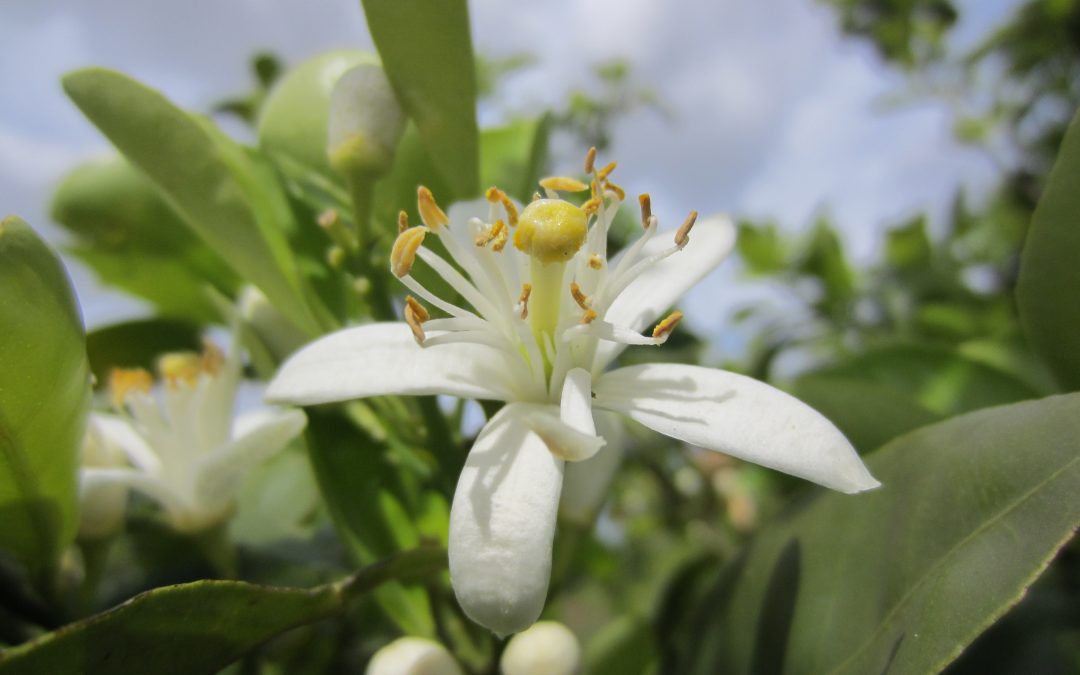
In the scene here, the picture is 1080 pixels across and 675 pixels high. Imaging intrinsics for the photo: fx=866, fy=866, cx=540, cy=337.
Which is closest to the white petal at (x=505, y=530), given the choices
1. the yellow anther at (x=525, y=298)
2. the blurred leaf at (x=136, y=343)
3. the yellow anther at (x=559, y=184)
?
the yellow anther at (x=525, y=298)

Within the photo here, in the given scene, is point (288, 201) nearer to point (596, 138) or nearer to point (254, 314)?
point (254, 314)

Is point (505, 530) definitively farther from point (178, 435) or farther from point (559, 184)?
point (178, 435)

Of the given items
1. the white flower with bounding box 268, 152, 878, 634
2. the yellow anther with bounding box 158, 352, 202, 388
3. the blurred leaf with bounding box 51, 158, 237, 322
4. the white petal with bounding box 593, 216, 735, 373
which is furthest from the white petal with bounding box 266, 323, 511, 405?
the blurred leaf with bounding box 51, 158, 237, 322

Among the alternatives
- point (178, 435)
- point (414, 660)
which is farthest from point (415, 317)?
point (178, 435)

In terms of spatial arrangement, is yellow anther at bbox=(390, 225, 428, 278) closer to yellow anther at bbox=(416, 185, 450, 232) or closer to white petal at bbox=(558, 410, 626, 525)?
yellow anther at bbox=(416, 185, 450, 232)

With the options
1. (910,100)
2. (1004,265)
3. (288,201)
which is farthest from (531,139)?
(910,100)

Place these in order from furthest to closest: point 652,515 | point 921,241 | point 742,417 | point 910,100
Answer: point 910,100
point 652,515
point 921,241
point 742,417

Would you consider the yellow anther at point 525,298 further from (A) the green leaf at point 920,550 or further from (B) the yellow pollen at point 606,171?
(A) the green leaf at point 920,550
